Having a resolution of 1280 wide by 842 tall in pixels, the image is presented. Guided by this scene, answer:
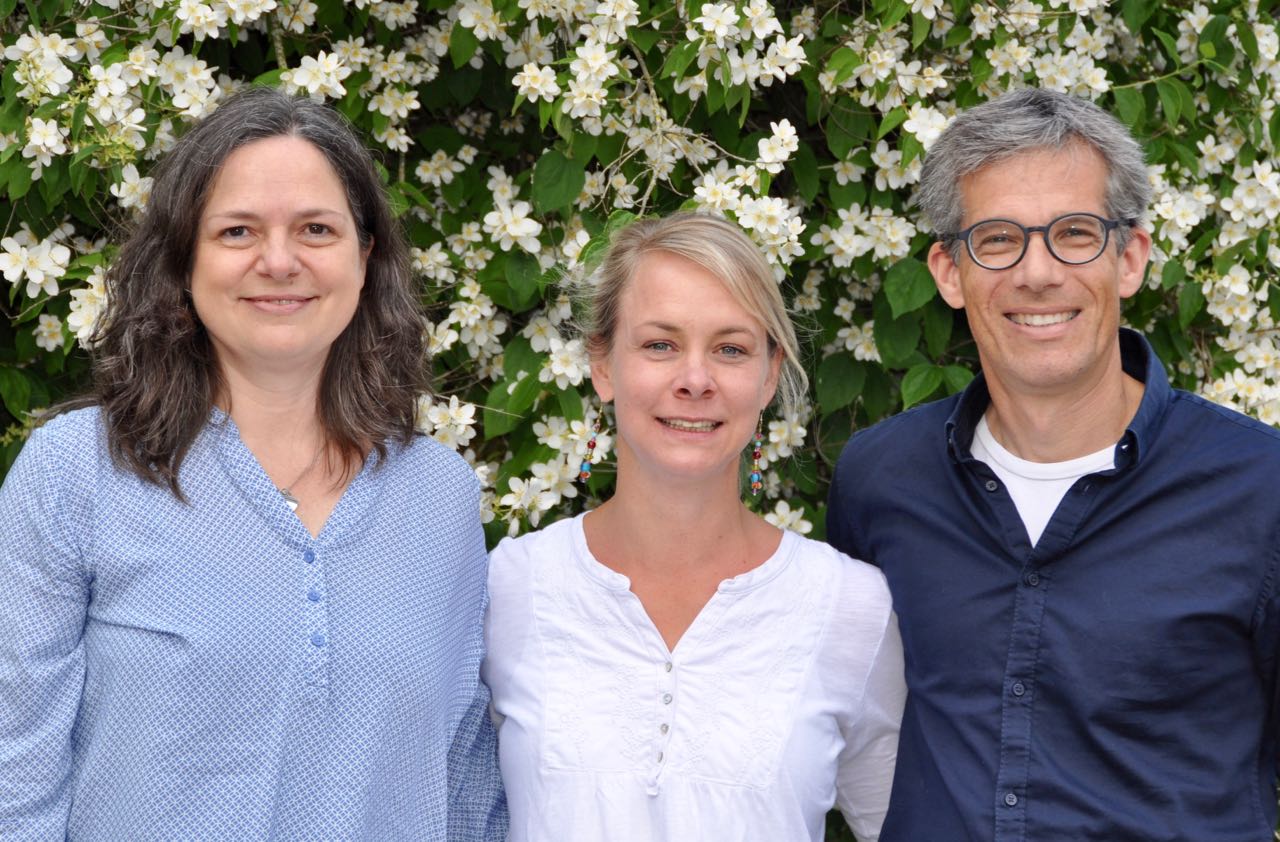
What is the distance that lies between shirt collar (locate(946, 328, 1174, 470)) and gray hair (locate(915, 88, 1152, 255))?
8.5 inches

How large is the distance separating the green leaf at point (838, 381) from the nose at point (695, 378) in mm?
899

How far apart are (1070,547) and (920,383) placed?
741 mm

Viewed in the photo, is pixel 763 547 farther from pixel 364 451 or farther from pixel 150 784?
pixel 150 784

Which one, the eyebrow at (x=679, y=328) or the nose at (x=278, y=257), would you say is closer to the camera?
the nose at (x=278, y=257)

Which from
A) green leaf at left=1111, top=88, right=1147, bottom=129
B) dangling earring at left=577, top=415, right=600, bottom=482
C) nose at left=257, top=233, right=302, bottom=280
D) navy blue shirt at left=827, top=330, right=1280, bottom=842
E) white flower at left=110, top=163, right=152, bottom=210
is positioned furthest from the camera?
green leaf at left=1111, top=88, right=1147, bottom=129

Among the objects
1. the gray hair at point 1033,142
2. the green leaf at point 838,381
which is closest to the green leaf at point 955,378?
the green leaf at point 838,381

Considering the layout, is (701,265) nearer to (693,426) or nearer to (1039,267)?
(693,426)

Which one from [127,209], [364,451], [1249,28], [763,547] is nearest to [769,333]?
[763,547]

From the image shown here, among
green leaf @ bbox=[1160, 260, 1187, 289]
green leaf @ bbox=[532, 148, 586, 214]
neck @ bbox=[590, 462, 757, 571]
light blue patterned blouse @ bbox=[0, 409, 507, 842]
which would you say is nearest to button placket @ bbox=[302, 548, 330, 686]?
light blue patterned blouse @ bbox=[0, 409, 507, 842]

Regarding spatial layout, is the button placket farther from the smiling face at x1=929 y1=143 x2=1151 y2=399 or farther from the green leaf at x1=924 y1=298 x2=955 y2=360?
the green leaf at x1=924 y1=298 x2=955 y2=360

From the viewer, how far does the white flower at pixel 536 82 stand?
281cm

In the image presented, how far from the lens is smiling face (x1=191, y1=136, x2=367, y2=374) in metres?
2.13

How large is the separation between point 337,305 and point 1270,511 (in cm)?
146

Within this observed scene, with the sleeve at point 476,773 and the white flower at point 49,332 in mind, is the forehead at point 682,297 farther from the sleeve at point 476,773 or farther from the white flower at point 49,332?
the white flower at point 49,332
